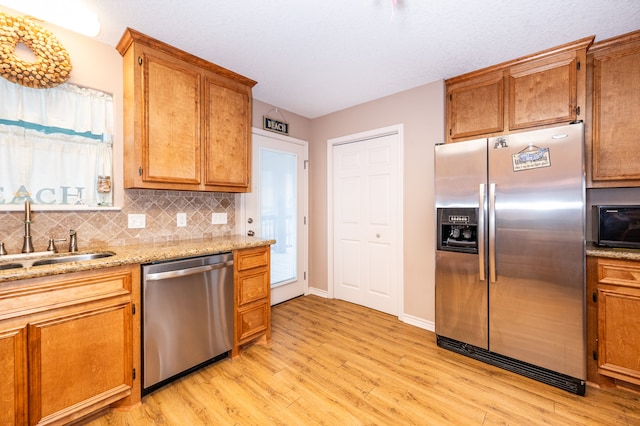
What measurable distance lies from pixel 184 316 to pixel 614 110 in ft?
11.7

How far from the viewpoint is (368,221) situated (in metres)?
3.46

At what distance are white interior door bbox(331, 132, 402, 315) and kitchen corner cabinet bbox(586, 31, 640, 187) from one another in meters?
1.60

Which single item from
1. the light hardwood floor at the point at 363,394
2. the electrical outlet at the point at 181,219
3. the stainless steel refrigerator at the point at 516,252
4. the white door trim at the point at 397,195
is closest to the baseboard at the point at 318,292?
the white door trim at the point at 397,195

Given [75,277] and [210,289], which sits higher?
[75,277]

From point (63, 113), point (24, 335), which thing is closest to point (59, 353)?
point (24, 335)

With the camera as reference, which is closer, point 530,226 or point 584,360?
point 584,360

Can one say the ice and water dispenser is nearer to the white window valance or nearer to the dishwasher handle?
the dishwasher handle

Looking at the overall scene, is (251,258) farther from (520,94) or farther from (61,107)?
(520,94)

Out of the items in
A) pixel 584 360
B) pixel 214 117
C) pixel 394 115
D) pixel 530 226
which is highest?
pixel 394 115

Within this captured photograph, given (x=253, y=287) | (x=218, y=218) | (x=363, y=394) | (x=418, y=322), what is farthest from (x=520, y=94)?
(x=218, y=218)

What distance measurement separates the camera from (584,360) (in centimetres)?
187

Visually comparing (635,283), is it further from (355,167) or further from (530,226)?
(355,167)

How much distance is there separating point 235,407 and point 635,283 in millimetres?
2753

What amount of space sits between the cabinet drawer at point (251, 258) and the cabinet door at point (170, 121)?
0.76 meters
